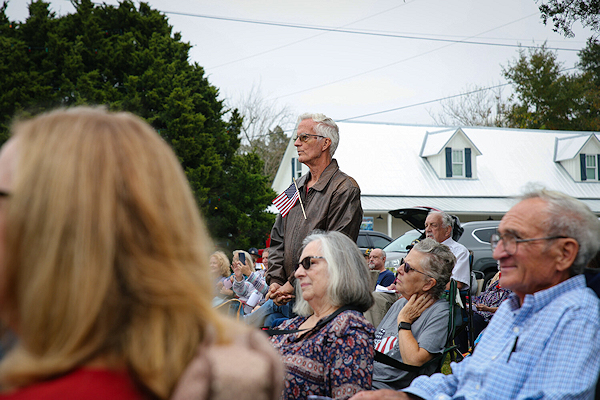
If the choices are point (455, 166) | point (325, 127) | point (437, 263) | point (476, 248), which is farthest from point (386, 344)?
point (455, 166)

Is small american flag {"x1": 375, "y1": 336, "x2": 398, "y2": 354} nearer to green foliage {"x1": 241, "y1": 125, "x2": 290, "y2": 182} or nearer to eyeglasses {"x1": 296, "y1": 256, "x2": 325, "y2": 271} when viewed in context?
eyeglasses {"x1": 296, "y1": 256, "x2": 325, "y2": 271}

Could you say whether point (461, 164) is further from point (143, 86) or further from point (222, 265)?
point (222, 265)

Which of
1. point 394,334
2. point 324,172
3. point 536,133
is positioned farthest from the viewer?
point 536,133

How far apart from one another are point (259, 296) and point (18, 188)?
6.78m

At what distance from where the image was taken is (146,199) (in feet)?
3.02

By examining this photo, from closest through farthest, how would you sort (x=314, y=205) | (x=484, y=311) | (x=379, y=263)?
(x=314, y=205)
(x=484, y=311)
(x=379, y=263)

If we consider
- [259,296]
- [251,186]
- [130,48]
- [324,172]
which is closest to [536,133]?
[251,186]

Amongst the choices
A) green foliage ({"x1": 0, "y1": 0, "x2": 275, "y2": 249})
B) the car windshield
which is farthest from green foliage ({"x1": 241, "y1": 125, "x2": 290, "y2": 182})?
the car windshield

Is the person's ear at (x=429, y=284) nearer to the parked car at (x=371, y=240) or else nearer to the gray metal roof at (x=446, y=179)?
the parked car at (x=371, y=240)

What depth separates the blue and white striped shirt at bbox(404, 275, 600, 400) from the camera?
6.25ft

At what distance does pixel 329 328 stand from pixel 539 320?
44.7 inches

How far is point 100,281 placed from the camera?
34.5 inches

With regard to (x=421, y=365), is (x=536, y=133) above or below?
above

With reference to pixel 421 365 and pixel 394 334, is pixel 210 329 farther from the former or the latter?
pixel 394 334
